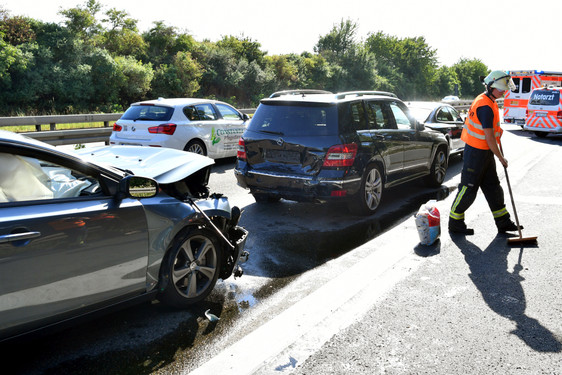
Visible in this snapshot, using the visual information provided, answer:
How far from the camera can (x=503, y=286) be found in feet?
15.3

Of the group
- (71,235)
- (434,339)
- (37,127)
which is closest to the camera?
(71,235)

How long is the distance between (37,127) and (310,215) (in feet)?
29.3

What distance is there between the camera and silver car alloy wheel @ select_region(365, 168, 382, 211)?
23.7ft

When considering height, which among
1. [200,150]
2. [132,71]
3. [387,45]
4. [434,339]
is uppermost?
[387,45]

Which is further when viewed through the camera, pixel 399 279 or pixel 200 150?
pixel 200 150

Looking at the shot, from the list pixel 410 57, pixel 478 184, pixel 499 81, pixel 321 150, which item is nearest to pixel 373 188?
pixel 321 150

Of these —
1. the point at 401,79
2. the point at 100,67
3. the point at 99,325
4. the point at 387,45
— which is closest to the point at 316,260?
the point at 99,325

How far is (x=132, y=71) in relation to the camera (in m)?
34.6

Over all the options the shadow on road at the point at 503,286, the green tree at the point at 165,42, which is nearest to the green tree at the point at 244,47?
the green tree at the point at 165,42

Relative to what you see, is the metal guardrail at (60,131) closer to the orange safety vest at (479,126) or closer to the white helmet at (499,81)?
the orange safety vest at (479,126)

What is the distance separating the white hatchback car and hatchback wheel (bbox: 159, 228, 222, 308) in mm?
6585

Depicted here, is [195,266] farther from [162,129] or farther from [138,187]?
[162,129]

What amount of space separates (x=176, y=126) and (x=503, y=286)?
25.1 ft

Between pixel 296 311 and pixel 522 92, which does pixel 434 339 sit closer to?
pixel 296 311
